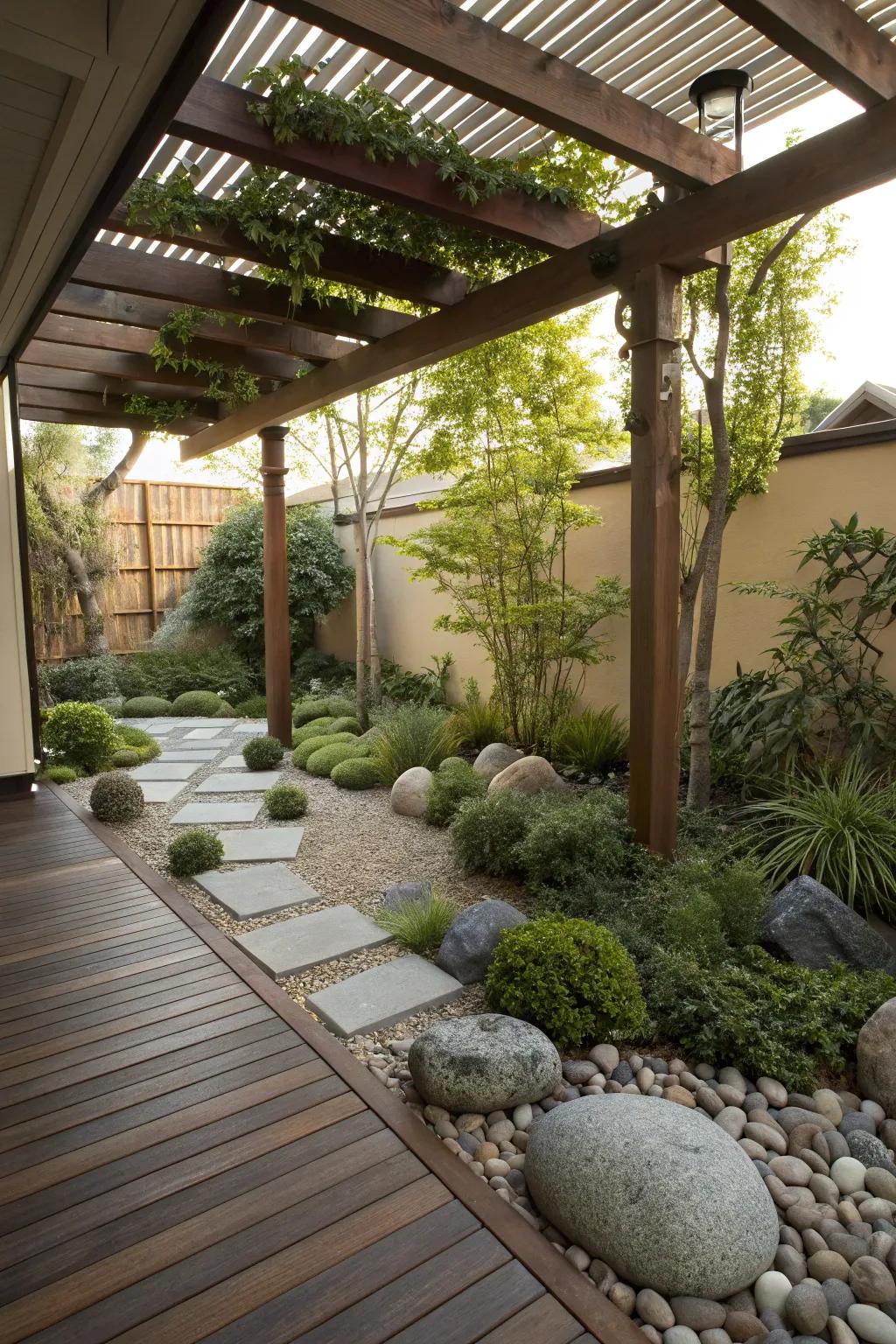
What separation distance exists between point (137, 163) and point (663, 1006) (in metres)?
2.99

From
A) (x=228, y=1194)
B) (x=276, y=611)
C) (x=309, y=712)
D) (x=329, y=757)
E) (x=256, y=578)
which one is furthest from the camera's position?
(x=256, y=578)

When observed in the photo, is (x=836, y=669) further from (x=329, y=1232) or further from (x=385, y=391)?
(x=385, y=391)

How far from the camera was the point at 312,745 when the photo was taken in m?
6.55

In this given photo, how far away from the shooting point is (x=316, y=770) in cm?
614

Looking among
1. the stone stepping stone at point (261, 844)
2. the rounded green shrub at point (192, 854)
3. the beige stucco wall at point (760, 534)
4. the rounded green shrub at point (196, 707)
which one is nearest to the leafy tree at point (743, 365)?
the beige stucco wall at point (760, 534)

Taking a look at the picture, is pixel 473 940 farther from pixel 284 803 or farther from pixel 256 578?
pixel 256 578

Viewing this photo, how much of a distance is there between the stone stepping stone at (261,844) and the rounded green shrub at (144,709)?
177 inches

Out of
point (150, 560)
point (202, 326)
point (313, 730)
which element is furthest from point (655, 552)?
point (150, 560)

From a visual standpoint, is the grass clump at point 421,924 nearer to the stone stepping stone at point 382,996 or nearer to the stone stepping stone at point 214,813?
the stone stepping stone at point 382,996

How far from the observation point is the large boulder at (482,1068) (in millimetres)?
2195

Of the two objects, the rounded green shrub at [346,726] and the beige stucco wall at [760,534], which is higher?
the beige stucco wall at [760,534]

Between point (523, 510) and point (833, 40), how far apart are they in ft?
11.8

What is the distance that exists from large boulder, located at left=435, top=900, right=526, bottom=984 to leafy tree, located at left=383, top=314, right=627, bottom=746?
261cm

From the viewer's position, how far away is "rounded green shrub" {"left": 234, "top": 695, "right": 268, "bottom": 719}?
8.72 meters
